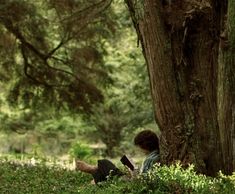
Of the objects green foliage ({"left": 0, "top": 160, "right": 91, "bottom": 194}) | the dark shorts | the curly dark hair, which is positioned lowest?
green foliage ({"left": 0, "top": 160, "right": 91, "bottom": 194})

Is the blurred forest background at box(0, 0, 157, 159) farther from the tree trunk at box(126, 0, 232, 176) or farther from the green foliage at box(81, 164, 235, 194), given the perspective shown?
the green foliage at box(81, 164, 235, 194)

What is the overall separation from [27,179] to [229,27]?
16.3ft

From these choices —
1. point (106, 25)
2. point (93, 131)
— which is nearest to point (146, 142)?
point (106, 25)

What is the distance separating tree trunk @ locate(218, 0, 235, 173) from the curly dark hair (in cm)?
102

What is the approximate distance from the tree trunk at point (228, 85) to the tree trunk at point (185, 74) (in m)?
0.24

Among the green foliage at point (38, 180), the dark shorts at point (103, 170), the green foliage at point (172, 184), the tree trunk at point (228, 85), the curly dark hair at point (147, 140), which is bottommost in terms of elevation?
the green foliage at point (38, 180)

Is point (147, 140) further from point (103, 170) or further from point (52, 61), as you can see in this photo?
point (52, 61)

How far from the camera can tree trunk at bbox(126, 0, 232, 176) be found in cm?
802

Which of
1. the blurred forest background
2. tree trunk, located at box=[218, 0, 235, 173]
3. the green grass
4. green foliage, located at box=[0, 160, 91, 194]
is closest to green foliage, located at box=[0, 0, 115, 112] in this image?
the blurred forest background

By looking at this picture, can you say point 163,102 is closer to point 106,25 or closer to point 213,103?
point 213,103

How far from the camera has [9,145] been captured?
35.2m

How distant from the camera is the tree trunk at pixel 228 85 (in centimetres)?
761

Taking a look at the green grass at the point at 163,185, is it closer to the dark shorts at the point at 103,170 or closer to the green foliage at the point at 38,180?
the green foliage at the point at 38,180

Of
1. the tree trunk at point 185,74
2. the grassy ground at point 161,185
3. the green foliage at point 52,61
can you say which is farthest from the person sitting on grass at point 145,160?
the green foliage at point 52,61
